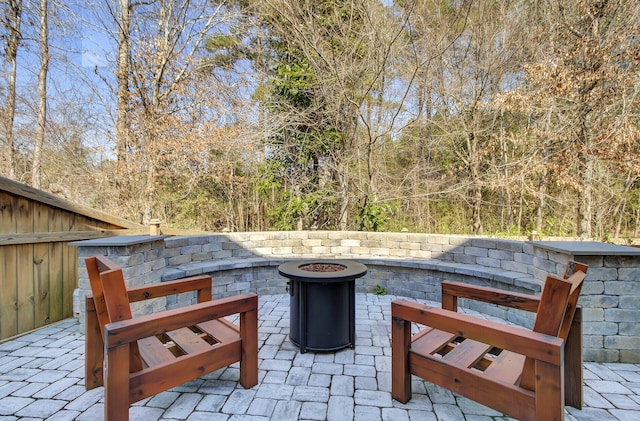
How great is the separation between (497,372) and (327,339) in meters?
1.24

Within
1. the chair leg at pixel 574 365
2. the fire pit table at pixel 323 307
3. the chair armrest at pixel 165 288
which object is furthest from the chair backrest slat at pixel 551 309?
the chair armrest at pixel 165 288

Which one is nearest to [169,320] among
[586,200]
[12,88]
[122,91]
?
[122,91]

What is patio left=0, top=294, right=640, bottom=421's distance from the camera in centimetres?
176

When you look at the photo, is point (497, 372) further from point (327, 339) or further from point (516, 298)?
point (327, 339)

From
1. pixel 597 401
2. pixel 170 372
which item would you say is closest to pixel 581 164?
pixel 597 401

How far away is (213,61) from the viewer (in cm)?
718

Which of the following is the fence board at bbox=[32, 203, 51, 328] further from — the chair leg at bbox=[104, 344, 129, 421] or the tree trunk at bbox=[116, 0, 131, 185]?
the tree trunk at bbox=[116, 0, 131, 185]

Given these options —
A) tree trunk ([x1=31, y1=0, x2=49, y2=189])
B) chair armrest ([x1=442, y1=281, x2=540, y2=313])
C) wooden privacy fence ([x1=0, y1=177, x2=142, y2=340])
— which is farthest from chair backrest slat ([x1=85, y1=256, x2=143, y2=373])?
tree trunk ([x1=31, y1=0, x2=49, y2=189])

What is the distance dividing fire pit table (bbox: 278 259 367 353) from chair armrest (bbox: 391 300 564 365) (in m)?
0.69

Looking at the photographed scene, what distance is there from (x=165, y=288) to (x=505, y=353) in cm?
219

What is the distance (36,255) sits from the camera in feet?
9.68

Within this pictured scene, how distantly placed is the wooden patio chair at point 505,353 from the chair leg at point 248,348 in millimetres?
854

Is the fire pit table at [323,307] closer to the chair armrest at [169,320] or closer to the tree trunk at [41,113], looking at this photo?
the chair armrest at [169,320]

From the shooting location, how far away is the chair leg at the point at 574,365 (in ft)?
5.81
